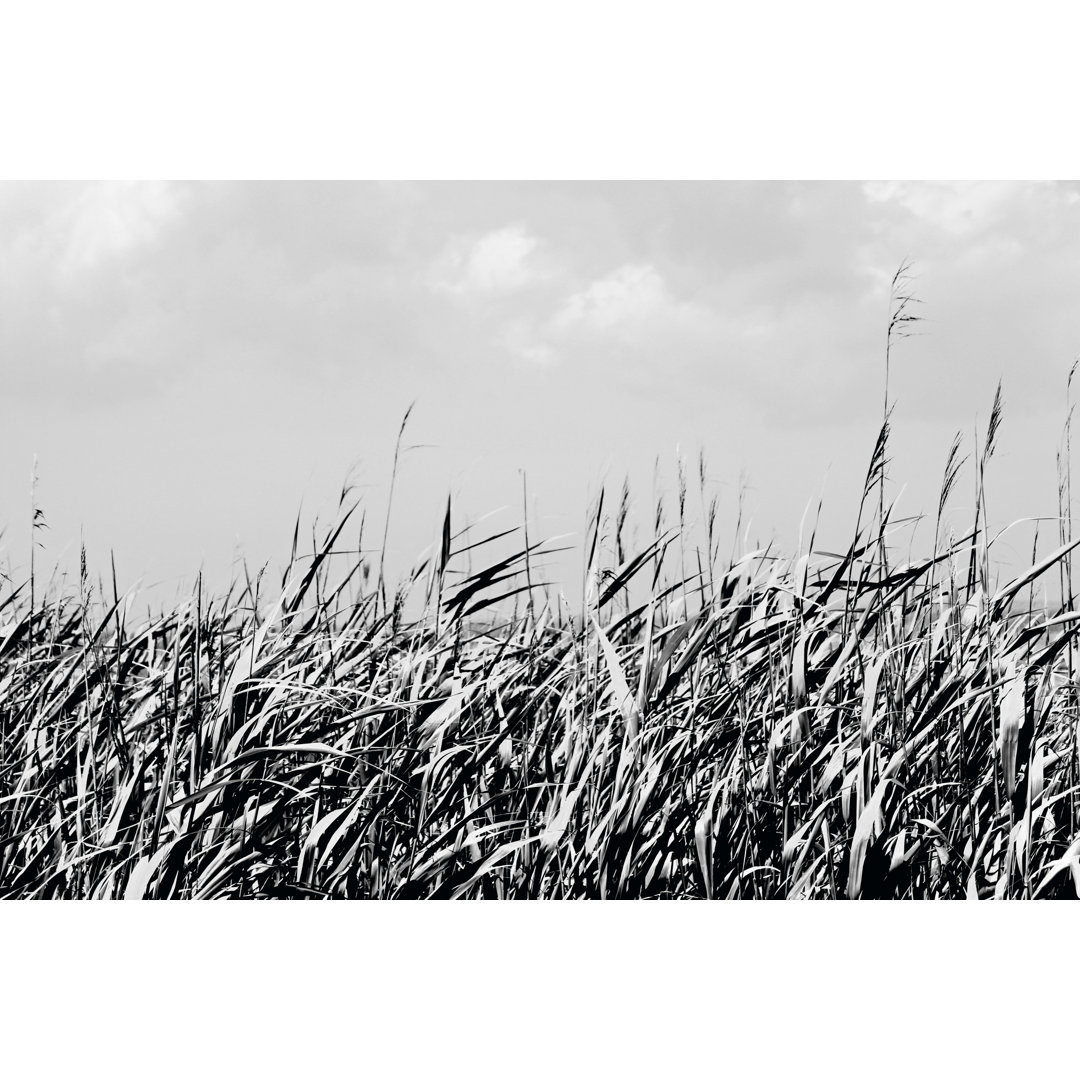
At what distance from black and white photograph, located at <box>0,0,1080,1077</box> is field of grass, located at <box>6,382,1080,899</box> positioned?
0.04ft

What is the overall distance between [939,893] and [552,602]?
3.12 ft

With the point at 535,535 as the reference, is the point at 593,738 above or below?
below

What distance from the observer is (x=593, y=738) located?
177cm

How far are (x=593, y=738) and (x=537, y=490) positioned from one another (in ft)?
1.94

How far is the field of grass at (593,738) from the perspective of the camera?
67.4 inches

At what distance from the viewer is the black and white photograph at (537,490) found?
1.70 m

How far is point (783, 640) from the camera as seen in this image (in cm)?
188

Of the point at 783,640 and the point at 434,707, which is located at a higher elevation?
the point at 783,640

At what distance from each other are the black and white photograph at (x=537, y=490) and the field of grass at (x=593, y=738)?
0.5 inches

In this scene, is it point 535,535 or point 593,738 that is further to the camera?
point 535,535

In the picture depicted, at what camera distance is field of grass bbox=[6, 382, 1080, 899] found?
1.71 meters

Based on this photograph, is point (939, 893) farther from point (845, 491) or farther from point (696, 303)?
point (696, 303)
